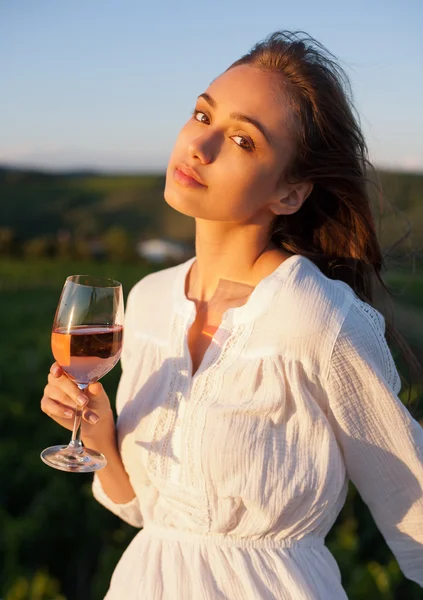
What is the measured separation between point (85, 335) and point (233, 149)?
2.01ft

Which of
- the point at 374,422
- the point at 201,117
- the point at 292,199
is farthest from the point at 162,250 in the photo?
the point at 374,422

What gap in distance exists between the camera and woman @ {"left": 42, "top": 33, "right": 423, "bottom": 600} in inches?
83.8

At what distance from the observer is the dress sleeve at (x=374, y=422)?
2096mm

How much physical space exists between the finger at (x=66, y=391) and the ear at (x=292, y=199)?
2.40 feet

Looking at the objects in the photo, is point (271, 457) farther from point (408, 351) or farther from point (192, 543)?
point (408, 351)

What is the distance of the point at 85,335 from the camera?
82.0 inches

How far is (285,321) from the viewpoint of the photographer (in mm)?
2156

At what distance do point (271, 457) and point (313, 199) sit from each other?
81cm

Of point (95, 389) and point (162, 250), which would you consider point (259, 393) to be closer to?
point (95, 389)

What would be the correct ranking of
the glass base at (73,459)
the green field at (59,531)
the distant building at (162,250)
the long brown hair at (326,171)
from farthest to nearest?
1. the distant building at (162,250)
2. the green field at (59,531)
3. the long brown hair at (326,171)
4. the glass base at (73,459)

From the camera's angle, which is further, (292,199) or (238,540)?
(292,199)

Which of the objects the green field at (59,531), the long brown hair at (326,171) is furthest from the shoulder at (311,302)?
the green field at (59,531)

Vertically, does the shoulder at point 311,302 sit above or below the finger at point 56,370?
above

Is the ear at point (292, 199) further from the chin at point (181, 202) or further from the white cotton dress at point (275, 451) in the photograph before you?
the chin at point (181, 202)
